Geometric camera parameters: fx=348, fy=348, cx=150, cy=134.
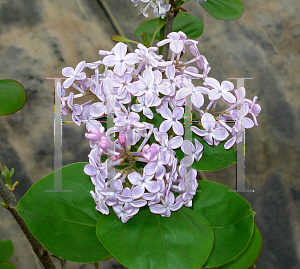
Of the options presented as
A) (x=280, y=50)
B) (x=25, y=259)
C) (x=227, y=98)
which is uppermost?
(x=227, y=98)

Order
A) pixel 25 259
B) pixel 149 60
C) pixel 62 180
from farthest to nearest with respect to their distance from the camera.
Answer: pixel 25 259, pixel 62 180, pixel 149 60

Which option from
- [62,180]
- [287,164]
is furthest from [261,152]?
[62,180]

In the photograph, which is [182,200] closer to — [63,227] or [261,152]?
[63,227]

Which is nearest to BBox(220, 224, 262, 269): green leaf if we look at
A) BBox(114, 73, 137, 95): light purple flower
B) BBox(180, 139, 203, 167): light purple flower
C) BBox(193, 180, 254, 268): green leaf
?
BBox(193, 180, 254, 268): green leaf

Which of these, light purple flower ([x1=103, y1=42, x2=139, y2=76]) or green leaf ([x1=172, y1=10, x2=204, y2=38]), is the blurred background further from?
light purple flower ([x1=103, y1=42, x2=139, y2=76])

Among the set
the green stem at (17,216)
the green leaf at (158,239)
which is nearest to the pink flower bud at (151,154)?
the green leaf at (158,239)

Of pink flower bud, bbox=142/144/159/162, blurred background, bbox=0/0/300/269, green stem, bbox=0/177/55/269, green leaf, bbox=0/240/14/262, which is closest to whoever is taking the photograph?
pink flower bud, bbox=142/144/159/162
